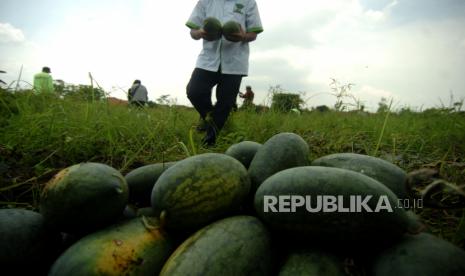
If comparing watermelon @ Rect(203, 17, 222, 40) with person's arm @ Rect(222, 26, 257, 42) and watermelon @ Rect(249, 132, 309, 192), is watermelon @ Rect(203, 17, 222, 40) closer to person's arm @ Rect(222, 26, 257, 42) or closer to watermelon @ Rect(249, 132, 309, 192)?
person's arm @ Rect(222, 26, 257, 42)

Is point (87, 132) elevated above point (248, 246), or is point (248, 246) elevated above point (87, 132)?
point (87, 132)

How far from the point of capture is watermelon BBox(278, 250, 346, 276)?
0.87m

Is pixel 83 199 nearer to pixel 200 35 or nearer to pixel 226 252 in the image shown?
pixel 226 252

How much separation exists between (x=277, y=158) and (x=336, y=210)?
0.40 metres

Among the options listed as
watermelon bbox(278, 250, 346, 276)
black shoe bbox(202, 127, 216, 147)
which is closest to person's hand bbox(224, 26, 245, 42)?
black shoe bbox(202, 127, 216, 147)

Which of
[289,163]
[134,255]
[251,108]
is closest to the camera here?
[134,255]

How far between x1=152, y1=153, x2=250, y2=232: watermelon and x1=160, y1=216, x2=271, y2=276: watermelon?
0.19 feet

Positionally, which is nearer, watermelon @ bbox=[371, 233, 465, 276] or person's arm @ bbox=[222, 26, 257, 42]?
watermelon @ bbox=[371, 233, 465, 276]

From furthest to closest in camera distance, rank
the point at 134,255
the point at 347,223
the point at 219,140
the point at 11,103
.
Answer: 1. the point at 219,140
2. the point at 11,103
3. the point at 134,255
4. the point at 347,223

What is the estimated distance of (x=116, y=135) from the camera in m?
2.60

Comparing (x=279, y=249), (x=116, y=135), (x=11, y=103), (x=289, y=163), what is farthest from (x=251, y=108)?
(x=279, y=249)

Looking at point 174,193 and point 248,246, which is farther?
point 174,193

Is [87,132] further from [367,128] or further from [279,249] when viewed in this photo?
[367,128]

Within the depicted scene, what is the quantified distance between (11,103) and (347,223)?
117 inches
